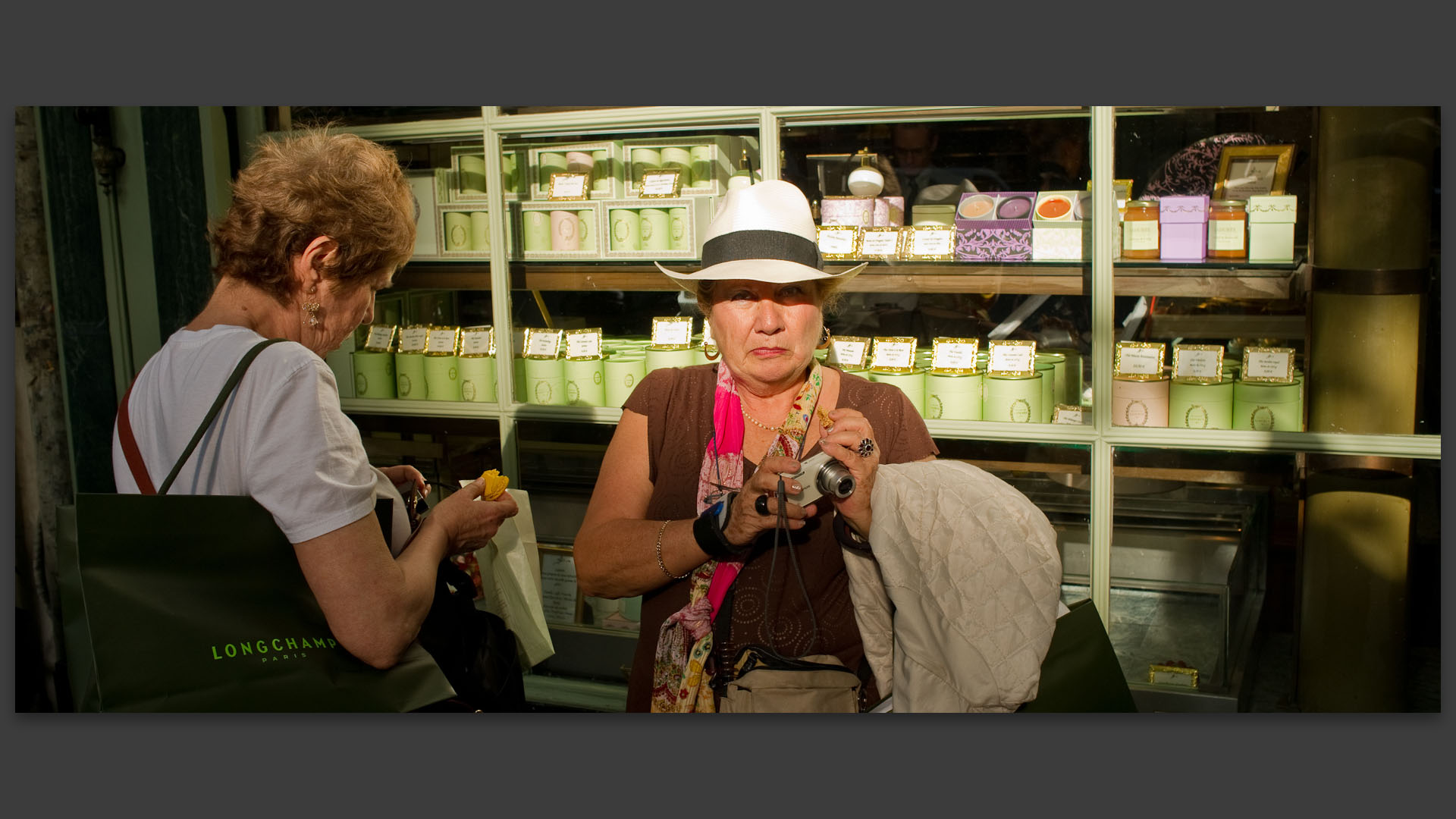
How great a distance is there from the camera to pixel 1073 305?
2852mm

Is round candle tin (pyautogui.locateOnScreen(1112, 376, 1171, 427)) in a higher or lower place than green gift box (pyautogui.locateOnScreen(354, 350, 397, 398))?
lower

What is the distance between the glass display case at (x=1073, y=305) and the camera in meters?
2.54

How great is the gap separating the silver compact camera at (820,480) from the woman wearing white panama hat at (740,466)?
0.07m

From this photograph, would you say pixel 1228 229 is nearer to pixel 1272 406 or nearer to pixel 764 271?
pixel 1272 406

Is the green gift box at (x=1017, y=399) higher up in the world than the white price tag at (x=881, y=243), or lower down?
lower down

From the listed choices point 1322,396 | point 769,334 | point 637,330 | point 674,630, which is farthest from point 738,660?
point 1322,396

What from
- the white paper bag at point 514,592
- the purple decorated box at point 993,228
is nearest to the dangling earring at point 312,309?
the white paper bag at point 514,592

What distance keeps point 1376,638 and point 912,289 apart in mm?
1438

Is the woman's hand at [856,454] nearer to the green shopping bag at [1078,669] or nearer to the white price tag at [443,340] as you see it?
the green shopping bag at [1078,669]

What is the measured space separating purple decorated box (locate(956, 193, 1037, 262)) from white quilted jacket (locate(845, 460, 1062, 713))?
1.14 metres

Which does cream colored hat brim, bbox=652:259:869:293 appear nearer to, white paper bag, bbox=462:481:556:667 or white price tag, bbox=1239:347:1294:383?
white paper bag, bbox=462:481:556:667

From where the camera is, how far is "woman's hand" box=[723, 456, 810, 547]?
1.86 meters

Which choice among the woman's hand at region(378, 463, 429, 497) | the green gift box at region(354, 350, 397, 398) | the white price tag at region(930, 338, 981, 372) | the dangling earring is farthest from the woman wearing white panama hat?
the green gift box at region(354, 350, 397, 398)

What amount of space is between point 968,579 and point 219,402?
1314 mm
